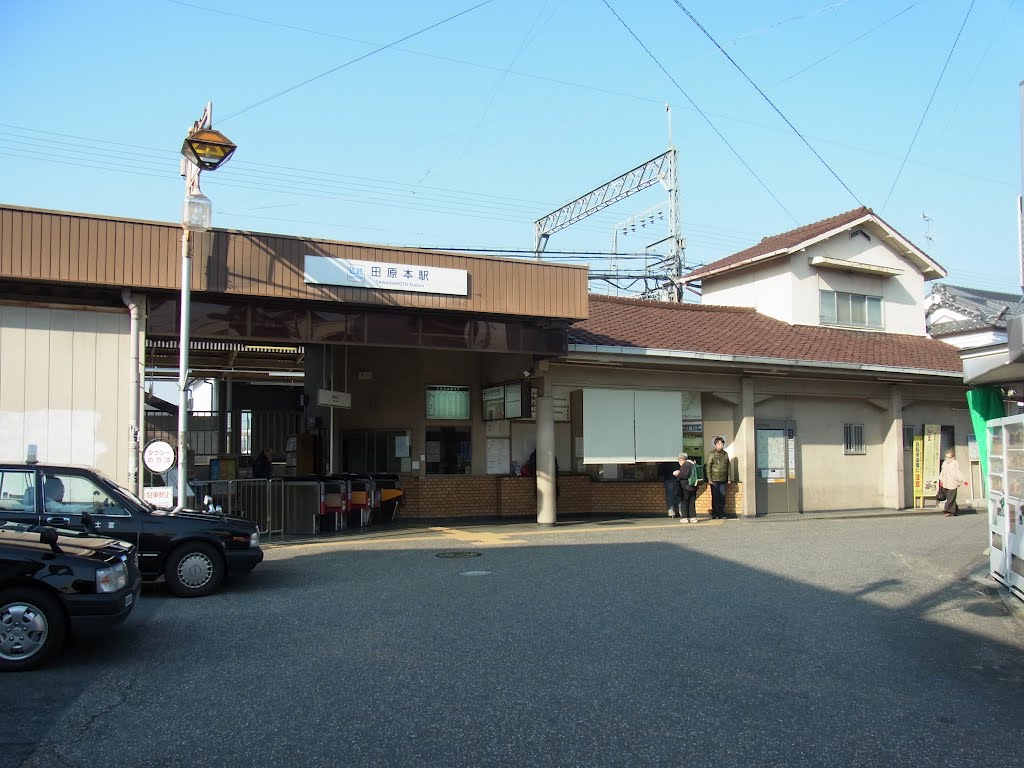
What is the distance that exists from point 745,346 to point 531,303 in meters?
6.83

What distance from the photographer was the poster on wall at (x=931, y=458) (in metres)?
23.2

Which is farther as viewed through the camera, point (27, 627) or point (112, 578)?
point (112, 578)

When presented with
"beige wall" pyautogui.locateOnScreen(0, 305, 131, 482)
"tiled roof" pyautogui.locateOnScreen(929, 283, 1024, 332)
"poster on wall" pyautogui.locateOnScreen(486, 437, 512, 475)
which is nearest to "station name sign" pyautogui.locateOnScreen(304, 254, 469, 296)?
"beige wall" pyautogui.locateOnScreen(0, 305, 131, 482)

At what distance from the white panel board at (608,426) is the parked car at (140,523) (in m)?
9.29

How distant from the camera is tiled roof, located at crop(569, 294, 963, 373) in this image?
63.1ft

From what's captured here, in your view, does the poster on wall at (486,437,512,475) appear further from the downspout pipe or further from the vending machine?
the vending machine

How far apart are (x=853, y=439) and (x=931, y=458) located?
2.70 m

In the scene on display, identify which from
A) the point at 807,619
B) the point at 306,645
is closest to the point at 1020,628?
the point at 807,619

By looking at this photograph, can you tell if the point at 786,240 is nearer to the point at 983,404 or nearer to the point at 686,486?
the point at 686,486

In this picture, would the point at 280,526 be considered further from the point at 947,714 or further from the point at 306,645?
the point at 947,714

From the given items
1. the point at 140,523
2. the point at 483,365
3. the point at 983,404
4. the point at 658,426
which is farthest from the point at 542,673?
the point at 483,365

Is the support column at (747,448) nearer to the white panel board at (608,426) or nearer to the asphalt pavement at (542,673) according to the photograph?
the white panel board at (608,426)

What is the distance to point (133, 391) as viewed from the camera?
13375 mm

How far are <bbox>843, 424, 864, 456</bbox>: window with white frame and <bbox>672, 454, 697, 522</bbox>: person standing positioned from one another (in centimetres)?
536
